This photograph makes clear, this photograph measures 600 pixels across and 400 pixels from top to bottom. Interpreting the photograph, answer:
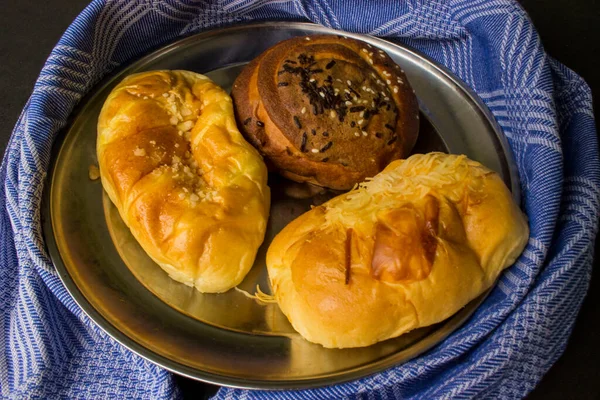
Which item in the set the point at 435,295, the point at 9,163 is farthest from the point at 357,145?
the point at 9,163

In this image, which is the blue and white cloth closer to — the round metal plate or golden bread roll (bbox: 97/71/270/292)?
the round metal plate

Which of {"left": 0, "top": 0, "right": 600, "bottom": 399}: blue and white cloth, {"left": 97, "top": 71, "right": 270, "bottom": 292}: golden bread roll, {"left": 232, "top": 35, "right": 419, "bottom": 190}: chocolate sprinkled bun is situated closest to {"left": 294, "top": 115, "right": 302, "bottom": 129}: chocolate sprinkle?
{"left": 232, "top": 35, "right": 419, "bottom": 190}: chocolate sprinkled bun

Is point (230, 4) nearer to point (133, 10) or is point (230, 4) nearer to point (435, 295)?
point (133, 10)

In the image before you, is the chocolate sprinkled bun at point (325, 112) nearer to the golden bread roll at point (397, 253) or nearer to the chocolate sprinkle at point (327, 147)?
the chocolate sprinkle at point (327, 147)

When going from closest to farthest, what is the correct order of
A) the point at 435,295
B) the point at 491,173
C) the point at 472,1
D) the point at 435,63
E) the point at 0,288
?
1. the point at 435,295
2. the point at 491,173
3. the point at 0,288
4. the point at 472,1
5. the point at 435,63

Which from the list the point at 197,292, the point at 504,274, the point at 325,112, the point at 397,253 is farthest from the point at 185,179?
the point at 504,274
